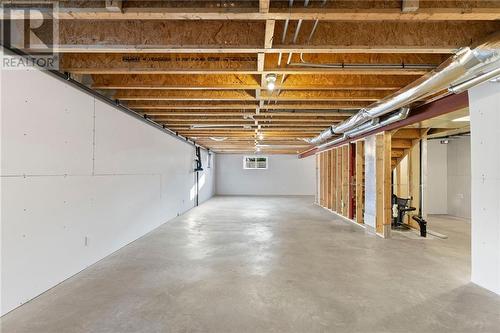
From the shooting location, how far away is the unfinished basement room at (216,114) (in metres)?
2.00

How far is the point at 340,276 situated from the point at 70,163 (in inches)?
125

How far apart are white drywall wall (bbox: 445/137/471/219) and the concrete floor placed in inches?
138

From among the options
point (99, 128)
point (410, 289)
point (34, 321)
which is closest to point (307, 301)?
point (410, 289)

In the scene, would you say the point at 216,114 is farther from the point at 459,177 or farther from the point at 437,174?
the point at 459,177

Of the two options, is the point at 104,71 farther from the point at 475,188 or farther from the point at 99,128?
the point at 475,188

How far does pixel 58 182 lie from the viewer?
Answer: 2.70m

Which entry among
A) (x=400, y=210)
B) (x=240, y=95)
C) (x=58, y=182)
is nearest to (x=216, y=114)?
(x=240, y=95)

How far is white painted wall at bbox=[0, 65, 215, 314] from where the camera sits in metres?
2.18

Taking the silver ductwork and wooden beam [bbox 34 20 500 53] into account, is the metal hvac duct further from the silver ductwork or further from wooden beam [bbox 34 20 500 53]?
the silver ductwork

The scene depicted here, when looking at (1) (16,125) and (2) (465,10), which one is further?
(1) (16,125)

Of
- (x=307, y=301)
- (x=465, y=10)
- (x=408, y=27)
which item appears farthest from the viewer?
(x=307, y=301)

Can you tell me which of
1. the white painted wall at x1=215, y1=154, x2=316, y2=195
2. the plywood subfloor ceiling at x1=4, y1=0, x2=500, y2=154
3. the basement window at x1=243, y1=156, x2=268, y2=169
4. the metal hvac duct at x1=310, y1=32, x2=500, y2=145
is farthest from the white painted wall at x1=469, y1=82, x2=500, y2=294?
the basement window at x1=243, y1=156, x2=268, y2=169

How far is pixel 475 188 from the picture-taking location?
288 cm

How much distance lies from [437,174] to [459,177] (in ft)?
1.58
